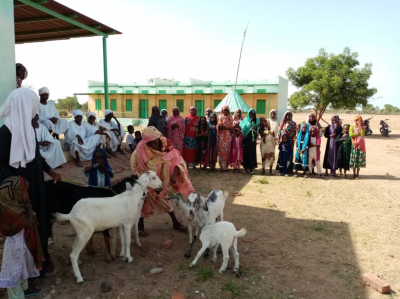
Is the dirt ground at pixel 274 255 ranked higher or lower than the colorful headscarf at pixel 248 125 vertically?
lower

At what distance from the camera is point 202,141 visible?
10.4 metres

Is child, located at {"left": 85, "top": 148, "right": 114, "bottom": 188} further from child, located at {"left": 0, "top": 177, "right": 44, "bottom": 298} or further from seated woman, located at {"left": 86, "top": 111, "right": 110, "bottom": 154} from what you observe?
seated woman, located at {"left": 86, "top": 111, "right": 110, "bottom": 154}

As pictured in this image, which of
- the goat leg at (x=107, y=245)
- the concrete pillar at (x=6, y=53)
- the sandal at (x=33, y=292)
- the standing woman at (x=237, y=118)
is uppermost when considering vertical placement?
the concrete pillar at (x=6, y=53)

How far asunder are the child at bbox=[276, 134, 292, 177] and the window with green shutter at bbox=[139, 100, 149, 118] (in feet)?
69.6

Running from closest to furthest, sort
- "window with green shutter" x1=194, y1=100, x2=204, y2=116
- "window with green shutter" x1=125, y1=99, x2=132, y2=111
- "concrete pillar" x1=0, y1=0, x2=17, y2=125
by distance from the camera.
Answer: "concrete pillar" x1=0, y1=0, x2=17, y2=125, "window with green shutter" x1=194, y1=100, x2=204, y2=116, "window with green shutter" x1=125, y1=99, x2=132, y2=111

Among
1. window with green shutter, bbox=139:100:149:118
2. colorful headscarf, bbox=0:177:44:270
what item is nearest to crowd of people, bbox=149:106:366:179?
colorful headscarf, bbox=0:177:44:270

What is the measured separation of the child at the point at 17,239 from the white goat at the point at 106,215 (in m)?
0.44

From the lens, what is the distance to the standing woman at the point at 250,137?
395 inches

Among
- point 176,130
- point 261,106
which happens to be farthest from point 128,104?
point 176,130

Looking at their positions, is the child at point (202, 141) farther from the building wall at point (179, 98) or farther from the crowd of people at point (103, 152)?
the building wall at point (179, 98)

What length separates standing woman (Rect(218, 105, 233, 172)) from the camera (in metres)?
10.1

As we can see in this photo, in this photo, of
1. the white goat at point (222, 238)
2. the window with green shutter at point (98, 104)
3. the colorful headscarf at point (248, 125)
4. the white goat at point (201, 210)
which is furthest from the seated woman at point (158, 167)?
the window with green shutter at point (98, 104)

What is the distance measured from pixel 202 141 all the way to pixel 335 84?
16663 millimetres

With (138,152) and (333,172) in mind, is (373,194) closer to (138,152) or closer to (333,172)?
(333,172)
